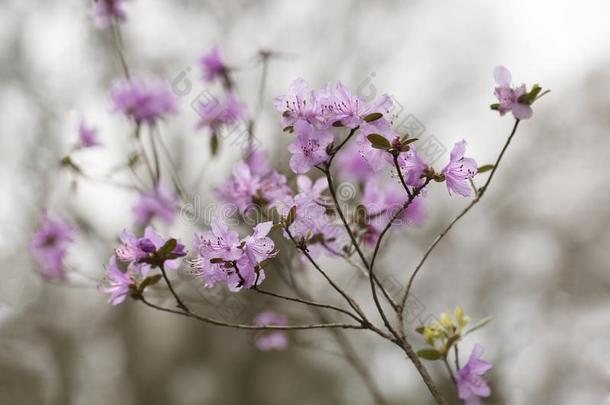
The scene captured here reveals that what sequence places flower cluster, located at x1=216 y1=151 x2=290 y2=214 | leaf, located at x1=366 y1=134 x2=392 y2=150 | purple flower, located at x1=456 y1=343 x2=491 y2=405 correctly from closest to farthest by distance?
1. leaf, located at x1=366 y1=134 x2=392 y2=150
2. purple flower, located at x1=456 y1=343 x2=491 y2=405
3. flower cluster, located at x1=216 y1=151 x2=290 y2=214

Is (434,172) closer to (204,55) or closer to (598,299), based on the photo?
(204,55)

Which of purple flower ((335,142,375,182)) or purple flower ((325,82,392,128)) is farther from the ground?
purple flower ((335,142,375,182))

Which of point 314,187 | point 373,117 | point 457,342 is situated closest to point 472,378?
point 457,342

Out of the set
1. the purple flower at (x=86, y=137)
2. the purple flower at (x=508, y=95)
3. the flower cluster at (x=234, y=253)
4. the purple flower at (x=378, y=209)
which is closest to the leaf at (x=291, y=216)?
the flower cluster at (x=234, y=253)

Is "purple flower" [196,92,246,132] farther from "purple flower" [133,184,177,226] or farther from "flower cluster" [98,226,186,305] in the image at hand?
"flower cluster" [98,226,186,305]

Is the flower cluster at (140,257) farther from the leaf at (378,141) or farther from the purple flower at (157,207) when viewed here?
the purple flower at (157,207)

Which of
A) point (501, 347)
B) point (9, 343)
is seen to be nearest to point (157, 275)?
point (501, 347)

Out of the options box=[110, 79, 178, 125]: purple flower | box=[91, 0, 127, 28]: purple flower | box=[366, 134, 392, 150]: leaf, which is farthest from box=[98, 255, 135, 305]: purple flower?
box=[91, 0, 127, 28]: purple flower
